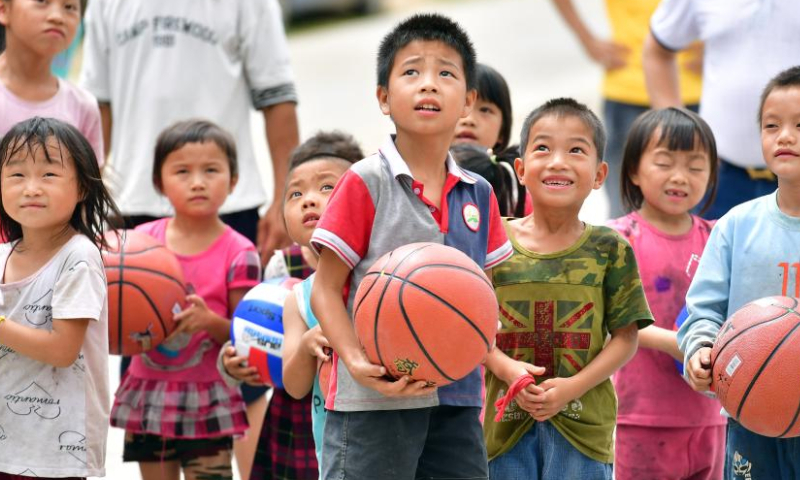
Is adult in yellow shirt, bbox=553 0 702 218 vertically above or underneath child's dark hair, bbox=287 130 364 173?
above

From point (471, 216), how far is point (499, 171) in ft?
4.46

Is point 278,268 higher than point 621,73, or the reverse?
point 621,73

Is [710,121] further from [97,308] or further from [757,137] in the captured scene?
[97,308]

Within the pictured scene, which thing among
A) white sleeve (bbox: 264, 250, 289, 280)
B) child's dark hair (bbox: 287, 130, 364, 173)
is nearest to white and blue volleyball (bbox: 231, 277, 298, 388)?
white sleeve (bbox: 264, 250, 289, 280)

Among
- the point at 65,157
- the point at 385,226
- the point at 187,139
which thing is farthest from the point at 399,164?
the point at 187,139

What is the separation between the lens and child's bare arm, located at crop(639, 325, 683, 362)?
5074 millimetres

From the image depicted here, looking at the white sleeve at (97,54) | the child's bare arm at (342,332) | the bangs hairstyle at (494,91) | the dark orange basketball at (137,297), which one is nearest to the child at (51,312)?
the dark orange basketball at (137,297)

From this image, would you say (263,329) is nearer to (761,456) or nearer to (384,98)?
(384,98)

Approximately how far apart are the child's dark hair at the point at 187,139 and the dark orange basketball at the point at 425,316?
2.14 meters

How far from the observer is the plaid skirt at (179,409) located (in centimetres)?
A: 555

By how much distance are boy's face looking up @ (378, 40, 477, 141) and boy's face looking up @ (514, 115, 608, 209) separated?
0.58 meters

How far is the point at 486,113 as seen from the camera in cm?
607

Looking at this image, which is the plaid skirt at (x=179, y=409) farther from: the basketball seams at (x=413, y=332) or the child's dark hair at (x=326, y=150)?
the basketball seams at (x=413, y=332)

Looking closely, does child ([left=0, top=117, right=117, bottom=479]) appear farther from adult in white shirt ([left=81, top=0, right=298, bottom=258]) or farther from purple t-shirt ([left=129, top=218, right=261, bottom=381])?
adult in white shirt ([left=81, top=0, right=298, bottom=258])
